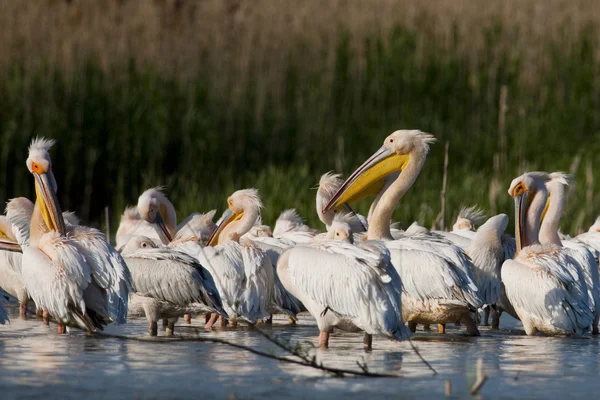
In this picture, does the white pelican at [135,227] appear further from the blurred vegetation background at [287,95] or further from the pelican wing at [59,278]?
the pelican wing at [59,278]

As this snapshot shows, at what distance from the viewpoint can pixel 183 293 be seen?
6.95m

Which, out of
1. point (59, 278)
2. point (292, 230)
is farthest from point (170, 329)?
point (292, 230)

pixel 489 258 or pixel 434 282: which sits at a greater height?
pixel 489 258

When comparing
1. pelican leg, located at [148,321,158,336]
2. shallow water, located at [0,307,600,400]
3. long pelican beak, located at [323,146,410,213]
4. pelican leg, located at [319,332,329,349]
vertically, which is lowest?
shallow water, located at [0,307,600,400]

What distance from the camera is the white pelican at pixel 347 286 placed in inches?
239

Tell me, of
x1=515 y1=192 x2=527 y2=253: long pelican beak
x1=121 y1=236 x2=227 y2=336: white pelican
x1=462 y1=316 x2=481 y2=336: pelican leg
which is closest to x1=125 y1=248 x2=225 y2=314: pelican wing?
x1=121 y1=236 x2=227 y2=336: white pelican

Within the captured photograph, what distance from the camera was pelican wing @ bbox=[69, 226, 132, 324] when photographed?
6.54 metres

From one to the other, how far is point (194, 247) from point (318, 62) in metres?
6.18

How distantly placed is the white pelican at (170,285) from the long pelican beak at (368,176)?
5.13 ft

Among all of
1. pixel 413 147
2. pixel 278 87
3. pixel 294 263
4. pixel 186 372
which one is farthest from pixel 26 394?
pixel 278 87

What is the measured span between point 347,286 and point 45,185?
7.69 feet

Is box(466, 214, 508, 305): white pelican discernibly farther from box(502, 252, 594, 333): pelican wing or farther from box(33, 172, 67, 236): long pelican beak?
box(33, 172, 67, 236): long pelican beak

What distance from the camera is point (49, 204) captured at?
732 cm

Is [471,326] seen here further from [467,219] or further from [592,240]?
[467,219]
